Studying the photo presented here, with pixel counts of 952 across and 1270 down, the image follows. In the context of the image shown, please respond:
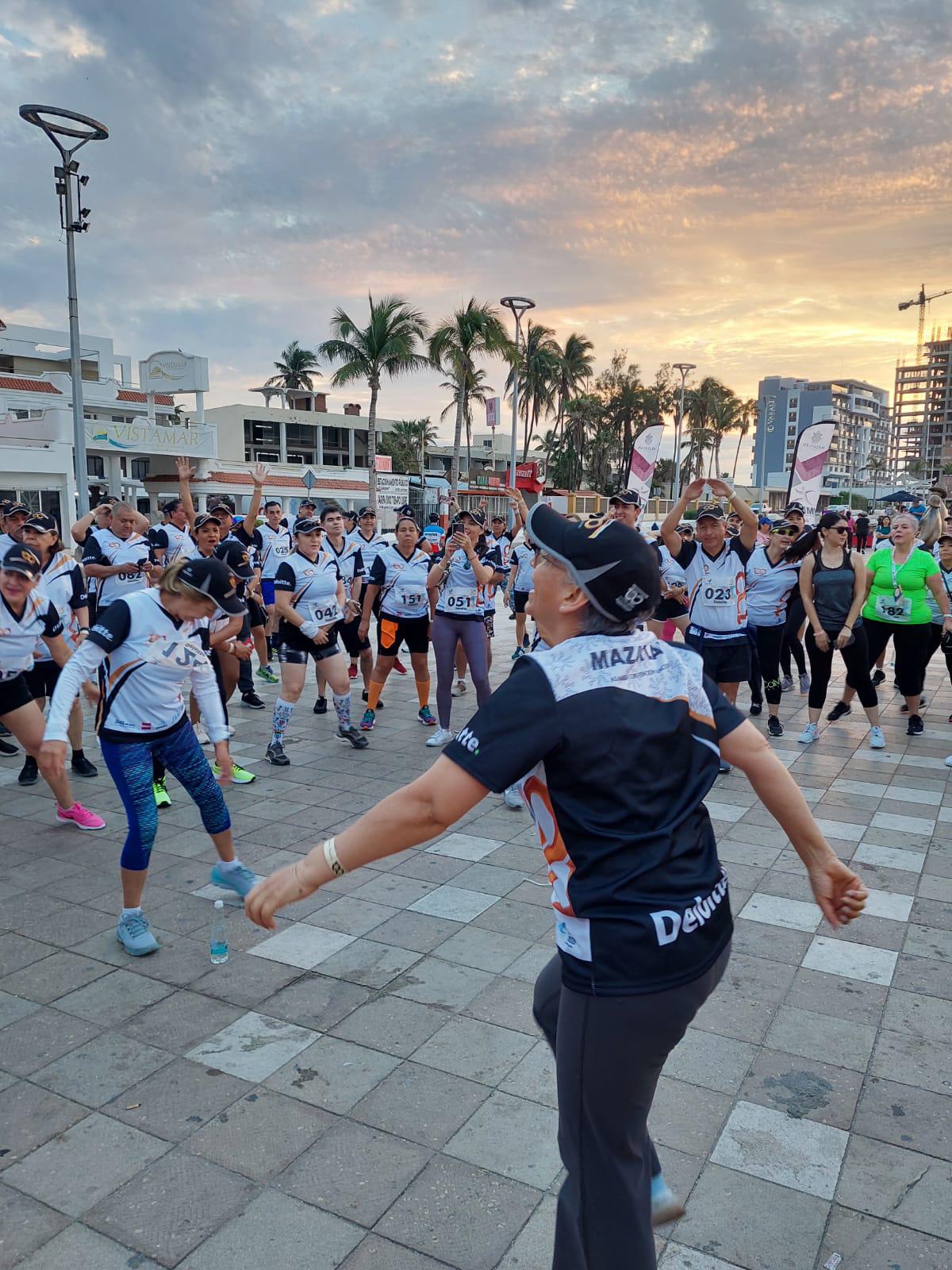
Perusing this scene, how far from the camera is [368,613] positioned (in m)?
9.41

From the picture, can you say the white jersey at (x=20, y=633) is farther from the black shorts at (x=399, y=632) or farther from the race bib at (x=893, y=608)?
the race bib at (x=893, y=608)

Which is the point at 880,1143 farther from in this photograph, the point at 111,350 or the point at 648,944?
the point at 111,350

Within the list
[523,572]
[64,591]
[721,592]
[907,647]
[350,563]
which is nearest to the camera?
[64,591]

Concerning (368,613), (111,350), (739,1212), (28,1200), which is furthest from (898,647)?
(111,350)

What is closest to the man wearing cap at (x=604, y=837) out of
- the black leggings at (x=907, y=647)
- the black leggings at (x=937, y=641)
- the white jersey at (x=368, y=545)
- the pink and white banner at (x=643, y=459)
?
the black leggings at (x=907, y=647)

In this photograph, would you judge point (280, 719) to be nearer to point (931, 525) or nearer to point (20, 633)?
point (20, 633)

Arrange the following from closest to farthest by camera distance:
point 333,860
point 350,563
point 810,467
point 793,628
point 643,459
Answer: point 333,860
point 350,563
point 793,628
point 643,459
point 810,467

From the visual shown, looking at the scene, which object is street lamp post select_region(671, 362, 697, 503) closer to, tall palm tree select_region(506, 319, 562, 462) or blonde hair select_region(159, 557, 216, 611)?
tall palm tree select_region(506, 319, 562, 462)

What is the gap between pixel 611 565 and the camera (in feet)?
6.26

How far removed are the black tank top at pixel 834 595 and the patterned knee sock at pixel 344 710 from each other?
14.7ft

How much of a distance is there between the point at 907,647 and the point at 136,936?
297 inches

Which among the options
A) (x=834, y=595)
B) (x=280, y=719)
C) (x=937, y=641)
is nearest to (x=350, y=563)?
(x=280, y=719)

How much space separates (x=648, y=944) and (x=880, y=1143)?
71.6 inches

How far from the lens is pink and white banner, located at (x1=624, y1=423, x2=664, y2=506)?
13.9 meters
